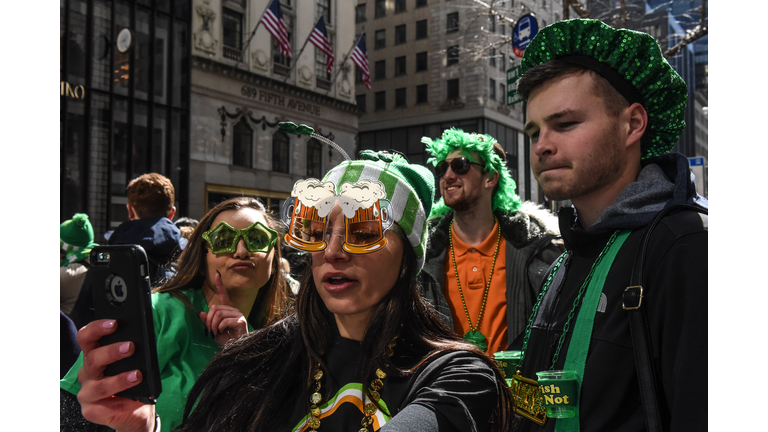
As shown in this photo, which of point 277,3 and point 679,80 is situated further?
point 277,3

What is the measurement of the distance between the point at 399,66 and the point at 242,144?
12.3 meters

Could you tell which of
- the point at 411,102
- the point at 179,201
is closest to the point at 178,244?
the point at 179,201

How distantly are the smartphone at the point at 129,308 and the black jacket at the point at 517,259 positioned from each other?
6.84ft

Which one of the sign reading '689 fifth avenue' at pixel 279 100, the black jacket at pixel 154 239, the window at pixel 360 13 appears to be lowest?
the black jacket at pixel 154 239

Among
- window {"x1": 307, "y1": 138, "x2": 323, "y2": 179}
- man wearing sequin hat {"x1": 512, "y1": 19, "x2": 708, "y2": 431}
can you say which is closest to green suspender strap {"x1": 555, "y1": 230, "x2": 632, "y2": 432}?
man wearing sequin hat {"x1": 512, "y1": 19, "x2": 708, "y2": 431}

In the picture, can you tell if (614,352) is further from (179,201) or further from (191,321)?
(179,201)

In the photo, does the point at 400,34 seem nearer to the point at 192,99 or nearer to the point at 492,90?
the point at 492,90

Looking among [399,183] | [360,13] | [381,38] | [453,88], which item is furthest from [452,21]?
[399,183]

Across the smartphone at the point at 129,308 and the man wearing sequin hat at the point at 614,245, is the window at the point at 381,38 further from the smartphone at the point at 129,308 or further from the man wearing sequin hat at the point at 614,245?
the smartphone at the point at 129,308

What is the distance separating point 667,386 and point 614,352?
0.49 ft

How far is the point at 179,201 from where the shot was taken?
57.6ft

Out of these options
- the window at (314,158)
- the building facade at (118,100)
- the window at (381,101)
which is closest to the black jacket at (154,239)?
the building facade at (118,100)

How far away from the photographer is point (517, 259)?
3584 mm

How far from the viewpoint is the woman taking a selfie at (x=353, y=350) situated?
1533 mm
